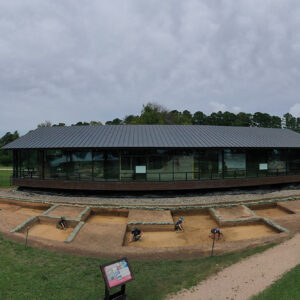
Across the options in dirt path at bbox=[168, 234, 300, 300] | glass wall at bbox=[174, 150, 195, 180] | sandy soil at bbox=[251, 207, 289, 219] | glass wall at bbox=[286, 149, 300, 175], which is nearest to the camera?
dirt path at bbox=[168, 234, 300, 300]

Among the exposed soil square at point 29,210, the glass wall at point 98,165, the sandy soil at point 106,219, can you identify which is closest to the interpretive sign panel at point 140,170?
the glass wall at point 98,165

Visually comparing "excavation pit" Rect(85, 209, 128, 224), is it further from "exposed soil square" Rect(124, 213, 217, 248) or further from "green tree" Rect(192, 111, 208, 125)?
"green tree" Rect(192, 111, 208, 125)

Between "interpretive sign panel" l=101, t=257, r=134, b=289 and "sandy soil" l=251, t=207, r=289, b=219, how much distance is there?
14000 mm

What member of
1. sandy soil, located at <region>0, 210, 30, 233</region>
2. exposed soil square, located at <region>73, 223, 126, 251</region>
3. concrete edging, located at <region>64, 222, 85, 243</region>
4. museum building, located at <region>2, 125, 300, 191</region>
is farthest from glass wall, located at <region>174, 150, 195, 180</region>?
sandy soil, located at <region>0, 210, 30, 233</region>

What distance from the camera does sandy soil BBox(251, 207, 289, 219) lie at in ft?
54.8

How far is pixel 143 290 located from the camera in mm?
7043

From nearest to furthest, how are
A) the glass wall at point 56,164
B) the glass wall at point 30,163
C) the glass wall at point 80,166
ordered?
1. the glass wall at point 80,166
2. the glass wall at point 56,164
3. the glass wall at point 30,163

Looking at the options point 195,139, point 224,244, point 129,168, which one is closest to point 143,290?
point 224,244

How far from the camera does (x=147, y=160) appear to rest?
20250 mm

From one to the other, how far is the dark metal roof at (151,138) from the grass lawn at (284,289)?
44.8 feet

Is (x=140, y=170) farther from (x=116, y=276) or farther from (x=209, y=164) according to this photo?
(x=116, y=276)

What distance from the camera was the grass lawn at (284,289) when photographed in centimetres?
609

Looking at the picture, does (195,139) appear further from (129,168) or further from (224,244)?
(224,244)

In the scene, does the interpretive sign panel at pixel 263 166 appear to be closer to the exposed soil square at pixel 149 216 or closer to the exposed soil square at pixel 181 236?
the exposed soil square at pixel 181 236
